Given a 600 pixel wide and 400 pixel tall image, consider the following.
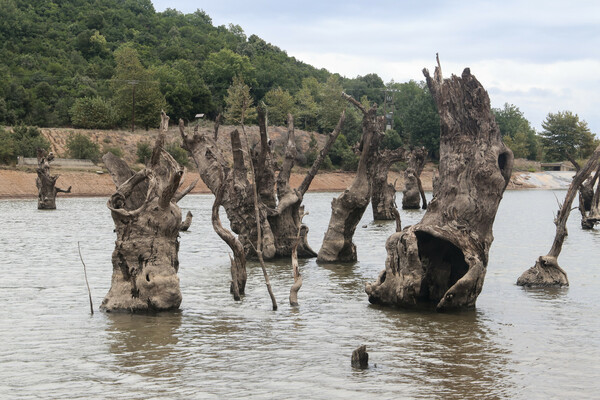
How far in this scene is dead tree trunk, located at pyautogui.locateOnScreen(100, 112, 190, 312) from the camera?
43.8ft

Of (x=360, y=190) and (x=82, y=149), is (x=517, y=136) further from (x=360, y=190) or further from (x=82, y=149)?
(x=360, y=190)

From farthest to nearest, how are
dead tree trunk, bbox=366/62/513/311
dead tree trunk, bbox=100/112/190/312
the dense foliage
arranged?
the dense foliage → dead tree trunk, bbox=366/62/513/311 → dead tree trunk, bbox=100/112/190/312

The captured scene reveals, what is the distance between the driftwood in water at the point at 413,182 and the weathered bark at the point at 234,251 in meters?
35.4

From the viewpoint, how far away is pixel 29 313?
46.9 ft

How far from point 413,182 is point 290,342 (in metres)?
40.4

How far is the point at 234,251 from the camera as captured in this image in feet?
47.0

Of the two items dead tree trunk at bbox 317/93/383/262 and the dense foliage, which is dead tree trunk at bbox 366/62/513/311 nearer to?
dead tree trunk at bbox 317/93/383/262

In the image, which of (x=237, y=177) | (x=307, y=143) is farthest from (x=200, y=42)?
(x=237, y=177)

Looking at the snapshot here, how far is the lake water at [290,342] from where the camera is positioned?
376 inches

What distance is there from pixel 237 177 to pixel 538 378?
12.7 metres

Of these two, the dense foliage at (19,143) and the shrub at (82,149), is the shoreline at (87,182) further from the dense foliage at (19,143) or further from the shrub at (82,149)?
the shrub at (82,149)

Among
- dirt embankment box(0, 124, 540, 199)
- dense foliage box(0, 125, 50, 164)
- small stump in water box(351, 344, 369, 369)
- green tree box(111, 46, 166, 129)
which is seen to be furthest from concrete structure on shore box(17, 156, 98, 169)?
small stump in water box(351, 344, 369, 369)

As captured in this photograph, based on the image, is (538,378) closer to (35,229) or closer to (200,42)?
(35,229)

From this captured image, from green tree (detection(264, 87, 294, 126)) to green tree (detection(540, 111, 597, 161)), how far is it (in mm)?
43481
